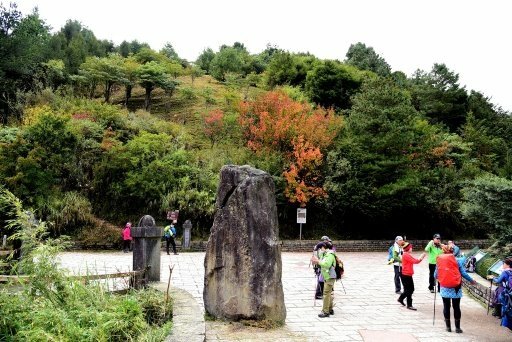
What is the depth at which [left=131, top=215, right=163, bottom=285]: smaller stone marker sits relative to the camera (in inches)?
358

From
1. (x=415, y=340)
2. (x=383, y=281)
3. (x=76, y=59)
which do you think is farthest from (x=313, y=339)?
(x=76, y=59)

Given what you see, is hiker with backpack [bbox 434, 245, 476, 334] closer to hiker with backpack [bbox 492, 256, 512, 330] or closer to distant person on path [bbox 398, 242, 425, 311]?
hiker with backpack [bbox 492, 256, 512, 330]

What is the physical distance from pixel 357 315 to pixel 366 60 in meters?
48.6

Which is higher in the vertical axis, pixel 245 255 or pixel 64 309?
Result: pixel 245 255

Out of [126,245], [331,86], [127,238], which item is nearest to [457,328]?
[127,238]

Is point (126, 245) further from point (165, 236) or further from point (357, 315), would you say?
point (357, 315)

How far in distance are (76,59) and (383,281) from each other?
39.2 meters

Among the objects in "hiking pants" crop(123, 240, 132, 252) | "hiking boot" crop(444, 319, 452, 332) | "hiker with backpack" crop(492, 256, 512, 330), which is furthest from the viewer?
"hiking pants" crop(123, 240, 132, 252)

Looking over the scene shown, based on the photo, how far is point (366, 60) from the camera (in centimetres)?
5331

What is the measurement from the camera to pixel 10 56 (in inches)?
1267

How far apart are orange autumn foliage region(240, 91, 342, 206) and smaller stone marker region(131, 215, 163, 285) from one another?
14.6m

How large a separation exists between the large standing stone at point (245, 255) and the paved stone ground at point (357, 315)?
38cm

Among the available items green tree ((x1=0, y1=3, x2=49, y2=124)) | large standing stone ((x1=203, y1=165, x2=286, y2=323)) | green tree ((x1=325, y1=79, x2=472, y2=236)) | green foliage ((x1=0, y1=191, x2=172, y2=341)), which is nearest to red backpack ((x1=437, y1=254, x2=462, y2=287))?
large standing stone ((x1=203, y1=165, x2=286, y2=323))

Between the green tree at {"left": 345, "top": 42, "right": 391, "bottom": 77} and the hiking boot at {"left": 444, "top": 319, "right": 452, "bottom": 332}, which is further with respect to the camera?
→ the green tree at {"left": 345, "top": 42, "right": 391, "bottom": 77}
